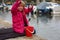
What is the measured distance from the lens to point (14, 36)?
8508 mm

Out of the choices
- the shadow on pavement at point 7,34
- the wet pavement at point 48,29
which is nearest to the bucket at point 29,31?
the shadow on pavement at point 7,34

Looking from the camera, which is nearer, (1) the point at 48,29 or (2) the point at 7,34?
(2) the point at 7,34

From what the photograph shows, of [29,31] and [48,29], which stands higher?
[29,31]

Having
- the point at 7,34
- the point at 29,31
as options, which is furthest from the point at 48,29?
the point at 7,34

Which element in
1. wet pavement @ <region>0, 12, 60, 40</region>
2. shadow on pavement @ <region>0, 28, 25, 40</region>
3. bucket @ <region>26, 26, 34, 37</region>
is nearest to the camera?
shadow on pavement @ <region>0, 28, 25, 40</region>

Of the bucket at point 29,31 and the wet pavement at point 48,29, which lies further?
the wet pavement at point 48,29

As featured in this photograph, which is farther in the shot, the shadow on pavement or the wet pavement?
the wet pavement

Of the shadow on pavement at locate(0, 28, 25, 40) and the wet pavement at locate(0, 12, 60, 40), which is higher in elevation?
the shadow on pavement at locate(0, 28, 25, 40)

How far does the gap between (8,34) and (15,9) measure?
85cm

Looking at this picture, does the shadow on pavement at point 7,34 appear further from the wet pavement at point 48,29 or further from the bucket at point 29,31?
the wet pavement at point 48,29

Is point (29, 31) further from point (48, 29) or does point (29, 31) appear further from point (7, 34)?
point (48, 29)

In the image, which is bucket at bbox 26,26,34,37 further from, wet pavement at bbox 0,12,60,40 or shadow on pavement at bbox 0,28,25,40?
wet pavement at bbox 0,12,60,40

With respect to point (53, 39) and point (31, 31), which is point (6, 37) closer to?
point (31, 31)

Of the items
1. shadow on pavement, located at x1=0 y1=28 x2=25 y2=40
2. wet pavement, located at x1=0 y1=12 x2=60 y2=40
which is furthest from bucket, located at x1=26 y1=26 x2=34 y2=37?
wet pavement, located at x1=0 y1=12 x2=60 y2=40
